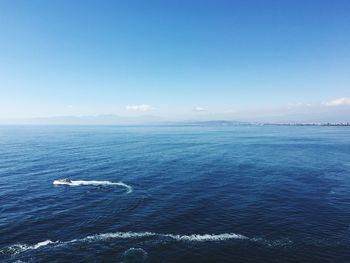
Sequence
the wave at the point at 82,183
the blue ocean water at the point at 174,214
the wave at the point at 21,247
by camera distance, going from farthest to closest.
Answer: the wave at the point at 82,183 < the blue ocean water at the point at 174,214 < the wave at the point at 21,247

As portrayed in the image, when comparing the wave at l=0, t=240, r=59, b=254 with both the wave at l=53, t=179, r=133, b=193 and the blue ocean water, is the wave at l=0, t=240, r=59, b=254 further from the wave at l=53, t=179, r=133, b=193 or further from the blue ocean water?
the wave at l=53, t=179, r=133, b=193

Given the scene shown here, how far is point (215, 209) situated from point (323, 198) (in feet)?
103

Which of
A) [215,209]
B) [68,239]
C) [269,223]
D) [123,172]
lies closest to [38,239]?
[68,239]

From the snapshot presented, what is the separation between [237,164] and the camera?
420ft

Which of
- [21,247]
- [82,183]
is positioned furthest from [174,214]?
[82,183]

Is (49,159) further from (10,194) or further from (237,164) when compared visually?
(237,164)

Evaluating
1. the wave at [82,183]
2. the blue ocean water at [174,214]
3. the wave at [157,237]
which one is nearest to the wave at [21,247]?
the wave at [157,237]

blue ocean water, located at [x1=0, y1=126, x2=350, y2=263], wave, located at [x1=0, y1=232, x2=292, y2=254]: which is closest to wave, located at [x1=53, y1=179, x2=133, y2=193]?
blue ocean water, located at [x1=0, y1=126, x2=350, y2=263]

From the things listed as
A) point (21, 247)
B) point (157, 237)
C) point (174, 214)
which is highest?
point (174, 214)

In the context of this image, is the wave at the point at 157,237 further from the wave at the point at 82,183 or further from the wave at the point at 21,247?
the wave at the point at 82,183

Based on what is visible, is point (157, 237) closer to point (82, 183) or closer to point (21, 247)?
point (21, 247)

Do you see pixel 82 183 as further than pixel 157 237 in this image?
Yes

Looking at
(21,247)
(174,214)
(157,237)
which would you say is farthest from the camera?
(174,214)

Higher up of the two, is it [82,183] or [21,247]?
[82,183]
